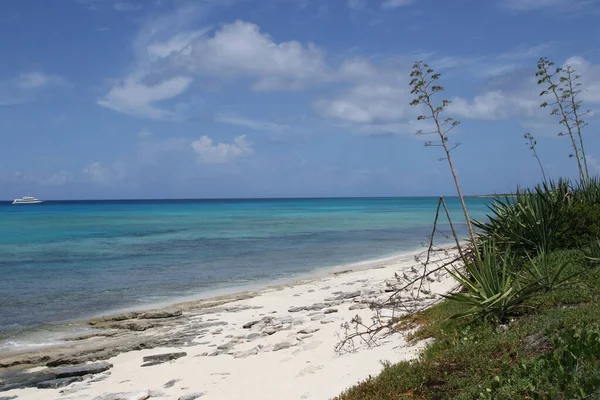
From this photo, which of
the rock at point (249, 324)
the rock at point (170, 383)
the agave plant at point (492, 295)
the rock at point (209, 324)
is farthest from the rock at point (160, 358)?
the agave plant at point (492, 295)

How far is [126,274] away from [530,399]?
19930 millimetres

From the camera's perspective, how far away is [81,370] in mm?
9688

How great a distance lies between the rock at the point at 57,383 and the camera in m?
9.07

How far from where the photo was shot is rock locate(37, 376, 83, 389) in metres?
9.07

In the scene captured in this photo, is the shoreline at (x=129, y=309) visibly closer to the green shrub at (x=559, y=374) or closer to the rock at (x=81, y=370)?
the rock at (x=81, y=370)

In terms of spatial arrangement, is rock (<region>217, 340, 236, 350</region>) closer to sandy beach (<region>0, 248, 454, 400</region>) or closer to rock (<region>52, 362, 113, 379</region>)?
sandy beach (<region>0, 248, 454, 400</region>)

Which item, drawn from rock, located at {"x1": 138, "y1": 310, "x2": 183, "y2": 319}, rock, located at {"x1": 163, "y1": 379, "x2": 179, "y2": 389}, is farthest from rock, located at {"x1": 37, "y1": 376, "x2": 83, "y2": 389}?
rock, located at {"x1": 138, "y1": 310, "x2": 183, "y2": 319}

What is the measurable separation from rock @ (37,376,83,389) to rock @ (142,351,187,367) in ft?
3.87

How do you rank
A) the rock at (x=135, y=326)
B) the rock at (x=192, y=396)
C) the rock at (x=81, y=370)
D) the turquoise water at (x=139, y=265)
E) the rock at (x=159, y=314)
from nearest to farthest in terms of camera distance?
the rock at (x=192, y=396), the rock at (x=81, y=370), the rock at (x=135, y=326), the rock at (x=159, y=314), the turquoise water at (x=139, y=265)

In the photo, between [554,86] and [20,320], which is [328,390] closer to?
[554,86]

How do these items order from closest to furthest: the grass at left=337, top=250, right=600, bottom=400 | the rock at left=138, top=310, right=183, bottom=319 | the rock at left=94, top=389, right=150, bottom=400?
the grass at left=337, top=250, right=600, bottom=400
the rock at left=94, top=389, right=150, bottom=400
the rock at left=138, top=310, right=183, bottom=319

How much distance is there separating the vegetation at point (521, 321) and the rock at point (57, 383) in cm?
540

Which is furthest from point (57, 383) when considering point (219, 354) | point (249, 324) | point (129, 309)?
point (129, 309)

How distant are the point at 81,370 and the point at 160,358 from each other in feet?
Answer: 4.56
